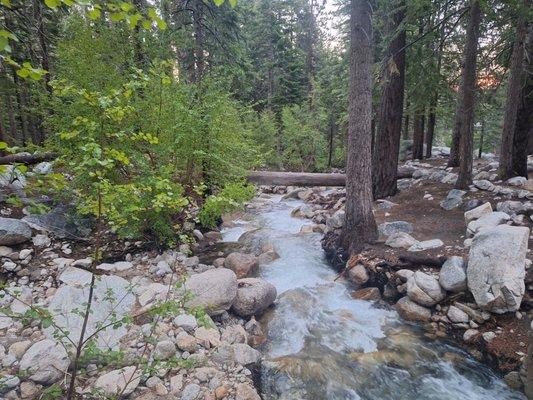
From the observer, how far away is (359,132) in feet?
21.9

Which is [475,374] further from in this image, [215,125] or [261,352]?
[215,125]

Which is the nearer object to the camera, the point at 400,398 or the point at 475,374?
the point at 400,398

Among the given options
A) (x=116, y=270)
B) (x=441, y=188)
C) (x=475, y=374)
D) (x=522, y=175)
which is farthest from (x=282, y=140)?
(x=475, y=374)

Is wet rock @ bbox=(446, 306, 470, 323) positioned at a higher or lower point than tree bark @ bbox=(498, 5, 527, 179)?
lower

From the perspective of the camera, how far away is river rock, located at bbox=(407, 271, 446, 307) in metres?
5.16

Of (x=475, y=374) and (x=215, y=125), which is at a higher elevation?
(x=215, y=125)

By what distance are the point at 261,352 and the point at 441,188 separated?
7.87m

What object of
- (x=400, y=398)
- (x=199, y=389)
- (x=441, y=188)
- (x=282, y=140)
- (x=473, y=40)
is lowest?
(x=400, y=398)

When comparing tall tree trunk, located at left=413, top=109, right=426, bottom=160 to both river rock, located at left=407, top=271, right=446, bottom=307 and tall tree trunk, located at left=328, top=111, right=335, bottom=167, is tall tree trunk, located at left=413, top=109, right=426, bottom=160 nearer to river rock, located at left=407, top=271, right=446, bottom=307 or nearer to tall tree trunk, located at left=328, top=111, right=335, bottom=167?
tall tree trunk, located at left=328, top=111, right=335, bottom=167

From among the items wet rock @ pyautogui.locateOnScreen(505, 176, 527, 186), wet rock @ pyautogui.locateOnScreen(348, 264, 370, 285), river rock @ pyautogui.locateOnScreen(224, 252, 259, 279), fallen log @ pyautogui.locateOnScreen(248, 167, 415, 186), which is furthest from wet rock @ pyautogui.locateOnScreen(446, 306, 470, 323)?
fallen log @ pyautogui.locateOnScreen(248, 167, 415, 186)

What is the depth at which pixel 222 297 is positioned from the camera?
4.93 metres

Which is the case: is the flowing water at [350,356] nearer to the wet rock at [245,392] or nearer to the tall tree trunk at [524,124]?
the wet rock at [245,392]

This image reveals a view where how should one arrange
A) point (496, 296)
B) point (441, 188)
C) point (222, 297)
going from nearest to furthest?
point (496, 296)
point (222, 297)
point (441, 188)

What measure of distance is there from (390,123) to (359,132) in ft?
11.1
